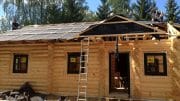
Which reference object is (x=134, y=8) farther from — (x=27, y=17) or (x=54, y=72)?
(x=54, y=72)

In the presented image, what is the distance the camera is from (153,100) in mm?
14352

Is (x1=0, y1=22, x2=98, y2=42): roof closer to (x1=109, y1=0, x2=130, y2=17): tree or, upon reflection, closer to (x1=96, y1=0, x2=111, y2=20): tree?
(x1=96, y1=0, x2=111, y2=20): tree

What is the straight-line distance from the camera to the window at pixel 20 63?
1714 cm

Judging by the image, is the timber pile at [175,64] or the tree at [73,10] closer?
the timber pile at [175,64]

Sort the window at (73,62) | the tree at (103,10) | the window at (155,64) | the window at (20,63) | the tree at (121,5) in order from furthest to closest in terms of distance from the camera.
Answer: the tree at (121,5) < the tree at (103,10) < the window at (20,63) < the window at (73,62) < the window at (155,64)

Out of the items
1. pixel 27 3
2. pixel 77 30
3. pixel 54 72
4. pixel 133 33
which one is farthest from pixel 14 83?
pixel 27 3

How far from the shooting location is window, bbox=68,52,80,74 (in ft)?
52.7

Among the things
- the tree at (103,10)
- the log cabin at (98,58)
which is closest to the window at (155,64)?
the log cabin at (98,58)

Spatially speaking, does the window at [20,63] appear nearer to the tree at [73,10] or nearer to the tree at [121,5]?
the tree at [73,10]

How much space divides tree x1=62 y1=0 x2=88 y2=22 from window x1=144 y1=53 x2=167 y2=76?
28788 millimetres

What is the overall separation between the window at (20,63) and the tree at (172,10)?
1260 inches

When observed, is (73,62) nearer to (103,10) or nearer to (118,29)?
(118,29)

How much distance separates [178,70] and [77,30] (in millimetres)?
6144

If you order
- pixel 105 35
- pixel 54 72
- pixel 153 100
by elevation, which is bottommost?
pixel 153 100
